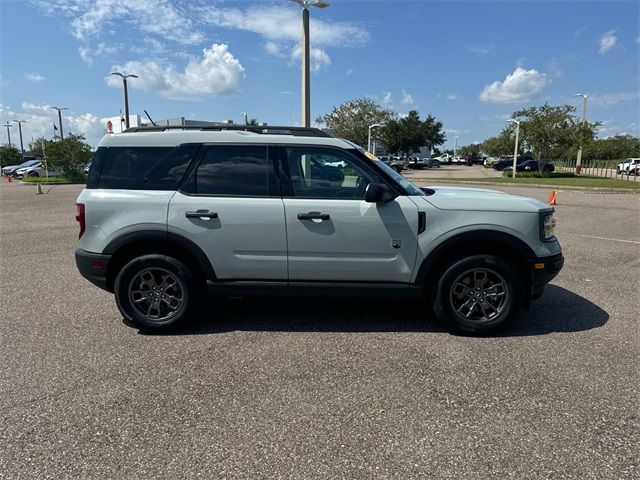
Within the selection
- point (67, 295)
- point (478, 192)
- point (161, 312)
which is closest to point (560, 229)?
point (478, 192)

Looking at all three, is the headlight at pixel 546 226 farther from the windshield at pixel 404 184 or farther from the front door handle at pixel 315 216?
the front door handle at pixel 315 216

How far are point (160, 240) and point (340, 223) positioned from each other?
5.52ft

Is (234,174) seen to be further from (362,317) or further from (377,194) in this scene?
(362,317)

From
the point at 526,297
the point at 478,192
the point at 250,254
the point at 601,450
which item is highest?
the point at 478,192

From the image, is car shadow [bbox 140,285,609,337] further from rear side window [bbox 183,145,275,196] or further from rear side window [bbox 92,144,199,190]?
rear side window [bbox 92,144,199,190]

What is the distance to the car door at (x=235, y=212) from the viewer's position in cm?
402

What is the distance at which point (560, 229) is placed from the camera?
10.1 m

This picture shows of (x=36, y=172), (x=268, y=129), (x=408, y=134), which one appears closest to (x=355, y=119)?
(x=408, y=134)

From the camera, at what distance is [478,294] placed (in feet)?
13.4

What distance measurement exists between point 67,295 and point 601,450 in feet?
18.2

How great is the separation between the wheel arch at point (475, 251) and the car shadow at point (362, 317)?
1.10ft

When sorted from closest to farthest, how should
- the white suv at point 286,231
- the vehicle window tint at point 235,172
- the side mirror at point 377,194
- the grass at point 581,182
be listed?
the side mirror at point 377,194
the white suv at point 286,231
the vehicle window tint at point 235,172
the grass at point 581,182

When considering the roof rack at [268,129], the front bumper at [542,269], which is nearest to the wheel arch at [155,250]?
the roof rack at [268,129]

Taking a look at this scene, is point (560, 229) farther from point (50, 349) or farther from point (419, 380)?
point (50, 349)
